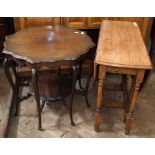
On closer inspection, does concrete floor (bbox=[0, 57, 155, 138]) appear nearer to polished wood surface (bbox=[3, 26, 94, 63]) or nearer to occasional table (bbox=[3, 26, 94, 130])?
occasional table (bbox=[3, 26, 94, 130])

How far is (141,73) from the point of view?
4.59 feet

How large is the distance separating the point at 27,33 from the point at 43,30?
147 mm

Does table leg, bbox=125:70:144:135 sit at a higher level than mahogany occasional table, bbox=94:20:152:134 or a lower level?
lower

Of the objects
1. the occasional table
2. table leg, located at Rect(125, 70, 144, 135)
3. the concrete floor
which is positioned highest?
the occasional table

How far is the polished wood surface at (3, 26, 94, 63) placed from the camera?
59.7 inches

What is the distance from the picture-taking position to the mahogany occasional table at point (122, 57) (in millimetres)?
1403

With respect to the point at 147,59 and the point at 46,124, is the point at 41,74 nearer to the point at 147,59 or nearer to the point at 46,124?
the point at 46,124

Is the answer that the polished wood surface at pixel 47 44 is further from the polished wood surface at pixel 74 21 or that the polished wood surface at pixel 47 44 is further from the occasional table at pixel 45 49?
the polished wood surface at pixel 74 21

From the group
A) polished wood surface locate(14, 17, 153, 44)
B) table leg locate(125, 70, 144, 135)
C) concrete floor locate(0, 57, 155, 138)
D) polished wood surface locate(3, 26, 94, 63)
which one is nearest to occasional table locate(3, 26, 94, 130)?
polished wood surface locate(3, 26, 94, 63)

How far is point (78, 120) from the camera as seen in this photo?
6.46 ft

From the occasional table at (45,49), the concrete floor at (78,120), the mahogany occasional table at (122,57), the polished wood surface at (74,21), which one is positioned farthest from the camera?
the polished wood surface at (74,21)

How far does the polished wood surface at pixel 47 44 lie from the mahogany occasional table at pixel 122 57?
167 mm

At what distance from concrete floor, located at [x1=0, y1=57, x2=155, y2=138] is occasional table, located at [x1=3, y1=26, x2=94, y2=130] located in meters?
0.10

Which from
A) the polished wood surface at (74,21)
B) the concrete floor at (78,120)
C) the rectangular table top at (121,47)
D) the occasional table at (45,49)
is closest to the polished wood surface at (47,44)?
the occasional table at (45,49)
